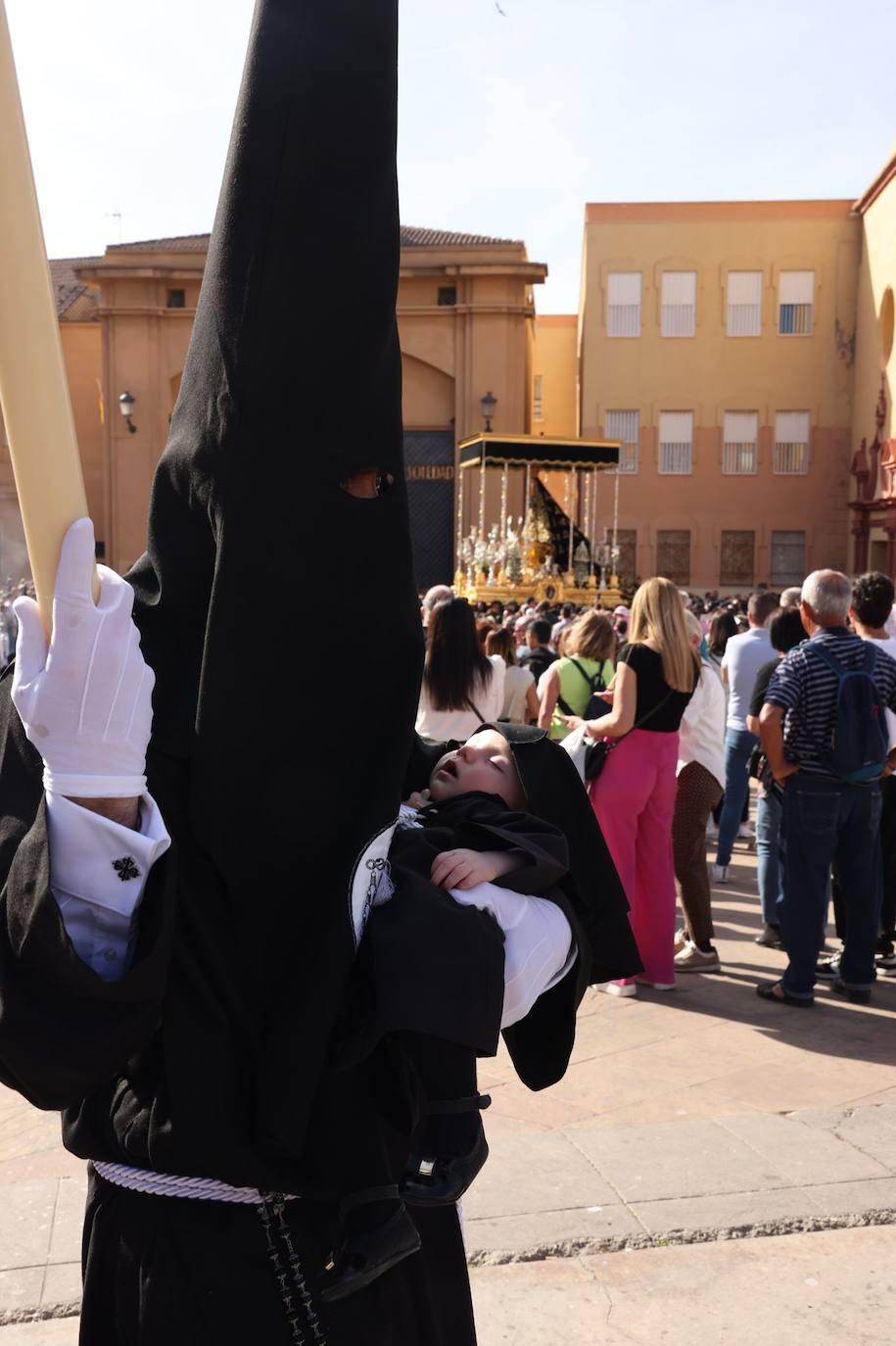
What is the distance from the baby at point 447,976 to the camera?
1.80 m

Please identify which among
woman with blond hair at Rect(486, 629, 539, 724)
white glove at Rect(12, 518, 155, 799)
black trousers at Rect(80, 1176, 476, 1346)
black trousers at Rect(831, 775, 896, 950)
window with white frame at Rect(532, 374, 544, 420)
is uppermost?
window with white frame at Rect(532, 374, 544, 420)

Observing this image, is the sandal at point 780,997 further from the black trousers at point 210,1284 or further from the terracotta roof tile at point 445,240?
the terracotta roof tile at point 445,240

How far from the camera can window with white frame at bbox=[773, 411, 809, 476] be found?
118 ft

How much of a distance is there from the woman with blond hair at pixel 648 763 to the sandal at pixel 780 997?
47cm

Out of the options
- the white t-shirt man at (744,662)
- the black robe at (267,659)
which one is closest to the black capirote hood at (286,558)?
the black robe at (267,659)

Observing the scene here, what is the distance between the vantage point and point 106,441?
110ft

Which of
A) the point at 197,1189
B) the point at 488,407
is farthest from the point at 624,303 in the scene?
the point at 197,1189

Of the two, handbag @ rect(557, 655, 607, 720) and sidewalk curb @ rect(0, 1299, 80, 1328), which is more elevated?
handbag @ rect(557, 655, 607, 720)

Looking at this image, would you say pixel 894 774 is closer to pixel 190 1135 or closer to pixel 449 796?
pixel 449 796

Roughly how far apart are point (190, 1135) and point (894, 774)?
6.59 m

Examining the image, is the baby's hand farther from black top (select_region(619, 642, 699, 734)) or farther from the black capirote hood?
black top (select_region(619, 642, 699, 734))

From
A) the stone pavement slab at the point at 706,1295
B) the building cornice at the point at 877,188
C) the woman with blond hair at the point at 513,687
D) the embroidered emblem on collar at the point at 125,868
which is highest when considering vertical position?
the building cornice at the point at 877,188

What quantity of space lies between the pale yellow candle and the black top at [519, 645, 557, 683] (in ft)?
27.2

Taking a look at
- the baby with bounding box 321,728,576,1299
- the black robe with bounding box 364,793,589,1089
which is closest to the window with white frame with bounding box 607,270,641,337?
the baby with bounding box 321,728,576,1299
